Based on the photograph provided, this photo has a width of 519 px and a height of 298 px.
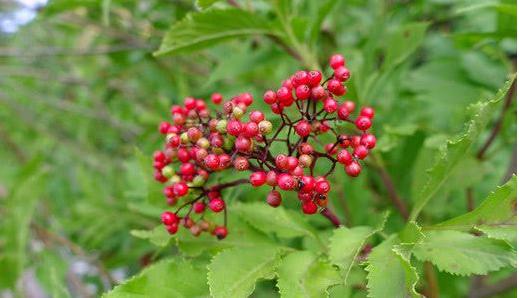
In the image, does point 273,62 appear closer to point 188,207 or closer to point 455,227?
point 188,207

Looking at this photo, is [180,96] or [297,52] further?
[180,96]

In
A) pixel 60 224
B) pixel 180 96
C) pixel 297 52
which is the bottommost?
pixel 60 224

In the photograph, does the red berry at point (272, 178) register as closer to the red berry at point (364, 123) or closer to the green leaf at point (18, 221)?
the red berry at point (364, 123)

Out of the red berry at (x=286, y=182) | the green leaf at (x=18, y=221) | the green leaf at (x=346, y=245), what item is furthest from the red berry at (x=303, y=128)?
the green leaf at (x=18, y=221)

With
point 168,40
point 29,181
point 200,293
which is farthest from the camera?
point 29,181

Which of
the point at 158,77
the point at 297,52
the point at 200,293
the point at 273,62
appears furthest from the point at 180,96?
the point at 200,293

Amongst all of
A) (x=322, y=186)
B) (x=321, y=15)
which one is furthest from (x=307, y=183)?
(x=321, y=15)

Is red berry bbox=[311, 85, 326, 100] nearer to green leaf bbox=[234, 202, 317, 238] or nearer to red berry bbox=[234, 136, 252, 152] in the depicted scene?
red berry bbox=[234, 136, 252, 152]
